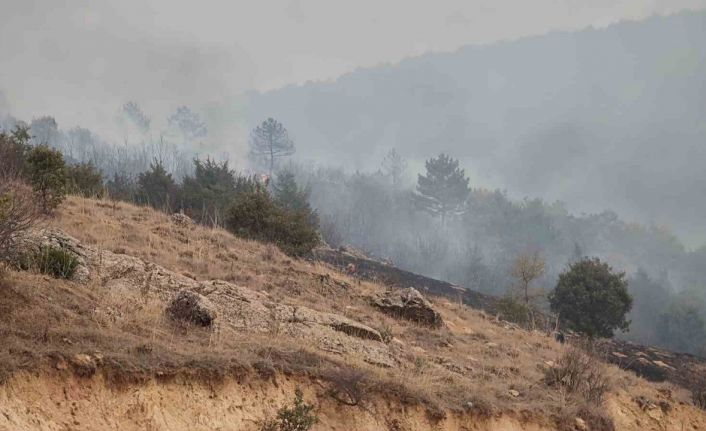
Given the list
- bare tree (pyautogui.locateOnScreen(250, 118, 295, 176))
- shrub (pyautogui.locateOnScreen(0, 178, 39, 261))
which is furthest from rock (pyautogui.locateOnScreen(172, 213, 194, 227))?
bare tree (pyautogui.locateOnScreen(250, 118, 295, 176))

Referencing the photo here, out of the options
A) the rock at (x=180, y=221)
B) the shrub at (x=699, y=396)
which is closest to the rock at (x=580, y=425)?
the shrub at (x=699, y=396)

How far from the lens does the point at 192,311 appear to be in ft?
27.8

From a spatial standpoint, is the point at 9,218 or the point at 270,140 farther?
the point at 270,140

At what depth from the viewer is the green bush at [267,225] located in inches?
845

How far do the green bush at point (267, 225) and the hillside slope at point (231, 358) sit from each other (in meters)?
6.06

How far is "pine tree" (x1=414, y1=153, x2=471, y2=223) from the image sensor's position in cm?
9447

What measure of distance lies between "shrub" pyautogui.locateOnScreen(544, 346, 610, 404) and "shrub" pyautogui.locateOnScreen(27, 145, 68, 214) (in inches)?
521

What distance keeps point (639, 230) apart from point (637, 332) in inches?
2270

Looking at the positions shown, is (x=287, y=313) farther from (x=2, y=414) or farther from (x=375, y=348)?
(x=2, y=414)

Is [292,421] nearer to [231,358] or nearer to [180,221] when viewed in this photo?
[231,358]

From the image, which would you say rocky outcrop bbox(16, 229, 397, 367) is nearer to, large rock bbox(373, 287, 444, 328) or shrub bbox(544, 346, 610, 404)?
large rock bbox(373, 287, 444, 328)

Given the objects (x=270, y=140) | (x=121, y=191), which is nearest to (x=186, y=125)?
(x=270, y=140)

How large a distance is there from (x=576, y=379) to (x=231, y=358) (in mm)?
8443

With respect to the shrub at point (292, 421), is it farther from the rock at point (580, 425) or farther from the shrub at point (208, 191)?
the shrub at point (208, 191)
